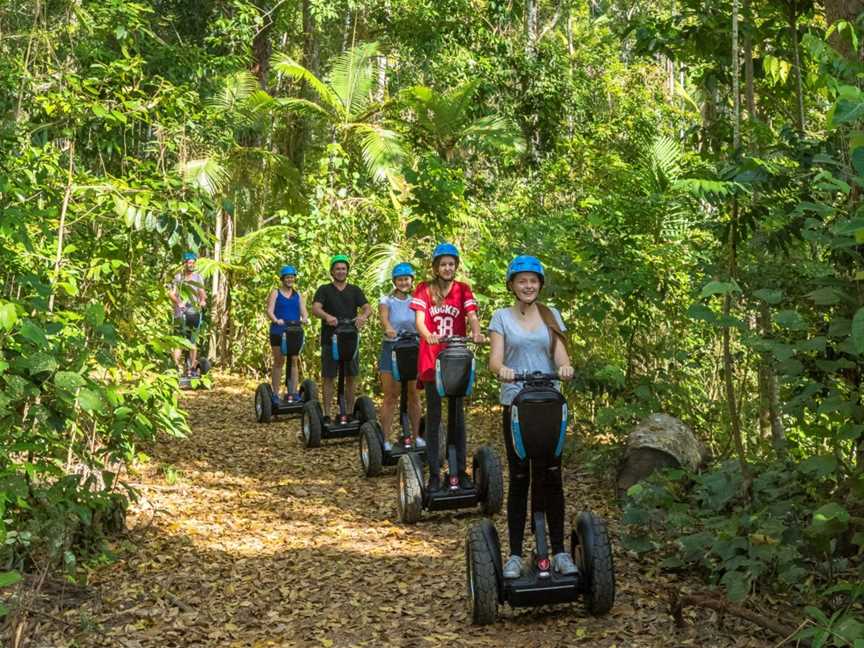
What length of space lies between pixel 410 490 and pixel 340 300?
3.49 metres

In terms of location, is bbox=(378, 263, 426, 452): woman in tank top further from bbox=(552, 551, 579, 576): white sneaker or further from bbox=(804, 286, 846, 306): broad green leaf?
bbox=(804, 286, 846, 306): broad green leaf

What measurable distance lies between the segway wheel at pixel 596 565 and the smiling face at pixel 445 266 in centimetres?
261

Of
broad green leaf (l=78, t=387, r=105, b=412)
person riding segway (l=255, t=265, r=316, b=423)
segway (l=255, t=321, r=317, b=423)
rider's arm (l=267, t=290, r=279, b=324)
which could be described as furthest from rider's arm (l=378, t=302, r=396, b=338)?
broad green leaf (l=78, t=387, r=105, b=412)

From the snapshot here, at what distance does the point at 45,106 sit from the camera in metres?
6.19

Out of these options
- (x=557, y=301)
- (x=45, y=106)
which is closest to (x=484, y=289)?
(x=557, y=301)

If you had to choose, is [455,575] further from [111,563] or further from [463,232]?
[463,232]

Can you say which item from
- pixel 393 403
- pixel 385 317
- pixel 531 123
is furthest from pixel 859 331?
pixel 531 123

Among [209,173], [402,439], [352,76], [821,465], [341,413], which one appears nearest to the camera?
[821,465]

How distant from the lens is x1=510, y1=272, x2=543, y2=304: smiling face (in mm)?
5031

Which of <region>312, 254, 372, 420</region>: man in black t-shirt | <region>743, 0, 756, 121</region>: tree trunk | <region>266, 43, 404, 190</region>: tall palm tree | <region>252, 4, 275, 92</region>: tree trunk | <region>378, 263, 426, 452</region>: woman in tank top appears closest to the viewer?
<region>743, 0, 756, 121</region>: tree trunk

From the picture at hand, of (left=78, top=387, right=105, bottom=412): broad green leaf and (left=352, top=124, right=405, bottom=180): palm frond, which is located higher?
(left=352, top=124, right=405, bottom=180): palm frond

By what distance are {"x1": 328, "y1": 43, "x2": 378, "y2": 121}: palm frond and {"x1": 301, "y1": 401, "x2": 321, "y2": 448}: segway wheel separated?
8.25m

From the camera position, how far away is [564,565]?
4.84 meters

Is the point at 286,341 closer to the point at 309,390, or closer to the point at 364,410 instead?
the point at 309,390
